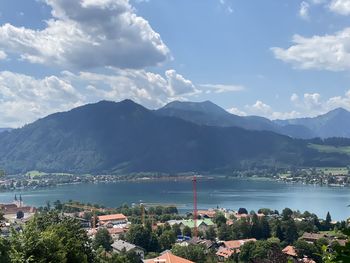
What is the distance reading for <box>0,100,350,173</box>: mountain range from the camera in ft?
420

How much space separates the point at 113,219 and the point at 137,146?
111m

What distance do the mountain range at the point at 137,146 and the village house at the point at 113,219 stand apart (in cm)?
7903

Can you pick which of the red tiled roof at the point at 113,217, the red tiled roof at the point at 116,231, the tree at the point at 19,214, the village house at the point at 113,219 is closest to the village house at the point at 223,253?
the red tiled roof at the point at 116,231

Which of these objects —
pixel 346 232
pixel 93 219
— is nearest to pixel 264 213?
pixel 93 219

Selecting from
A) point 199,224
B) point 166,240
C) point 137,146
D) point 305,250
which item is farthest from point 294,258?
point 137,146

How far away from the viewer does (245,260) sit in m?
20.3

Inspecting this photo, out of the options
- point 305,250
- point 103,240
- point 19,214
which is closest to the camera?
point 305,250

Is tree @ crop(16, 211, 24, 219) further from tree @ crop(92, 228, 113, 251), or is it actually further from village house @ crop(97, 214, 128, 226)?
tree @ crop(92, 228, 113, 251)

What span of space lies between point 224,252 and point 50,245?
19.0 m

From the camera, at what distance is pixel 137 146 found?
14950 centimetres

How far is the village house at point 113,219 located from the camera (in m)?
→ 37.8

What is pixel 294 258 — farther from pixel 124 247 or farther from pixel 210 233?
pixel 210 233

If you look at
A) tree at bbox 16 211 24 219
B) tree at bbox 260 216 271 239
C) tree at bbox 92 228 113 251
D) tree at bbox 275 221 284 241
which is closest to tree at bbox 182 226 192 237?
tree at bbox 260 216 271 239

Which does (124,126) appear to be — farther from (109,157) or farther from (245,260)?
(245,260)
